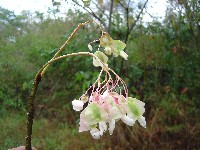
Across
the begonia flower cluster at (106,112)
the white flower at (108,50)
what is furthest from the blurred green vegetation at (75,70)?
the begonia flower cluster at (106,112)

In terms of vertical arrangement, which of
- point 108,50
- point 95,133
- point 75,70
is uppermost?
point 75,70

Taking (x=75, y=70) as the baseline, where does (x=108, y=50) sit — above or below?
A: below

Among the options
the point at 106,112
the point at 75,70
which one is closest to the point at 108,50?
the point at 106,112

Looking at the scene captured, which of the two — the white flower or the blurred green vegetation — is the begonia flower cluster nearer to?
the white flower

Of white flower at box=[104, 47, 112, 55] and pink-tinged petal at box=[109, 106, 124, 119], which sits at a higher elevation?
white flower at box=[104, 47, 112, 55]

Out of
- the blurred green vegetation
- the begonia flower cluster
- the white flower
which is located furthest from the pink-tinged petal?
the blurred green vegetation

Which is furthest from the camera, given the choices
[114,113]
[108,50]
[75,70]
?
[75,70]

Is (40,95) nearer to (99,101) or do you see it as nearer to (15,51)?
(15,51)

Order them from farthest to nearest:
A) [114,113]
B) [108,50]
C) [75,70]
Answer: [75,70], [108,50], [114,113]

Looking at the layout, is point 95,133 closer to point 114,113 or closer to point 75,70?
point 114,113
